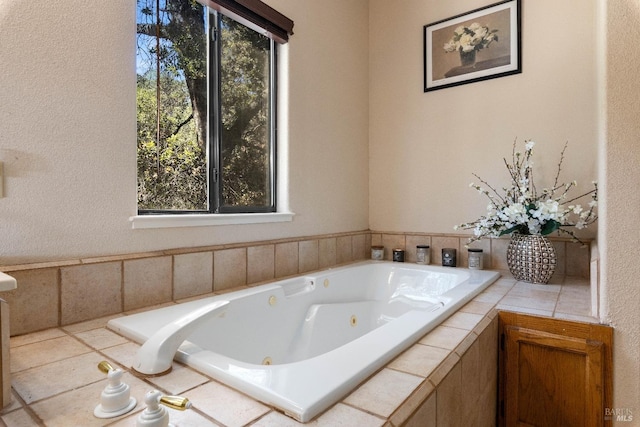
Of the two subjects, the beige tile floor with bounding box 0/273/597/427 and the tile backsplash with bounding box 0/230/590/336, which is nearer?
the beige tile floor with bounding box 0/273/597/427

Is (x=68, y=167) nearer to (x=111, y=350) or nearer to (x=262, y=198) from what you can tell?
(x=111, y=350)

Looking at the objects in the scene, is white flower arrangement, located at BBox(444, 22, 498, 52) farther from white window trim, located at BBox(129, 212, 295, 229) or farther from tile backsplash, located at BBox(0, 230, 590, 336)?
white window trim, located at BBox(129, 212, 295, 229)

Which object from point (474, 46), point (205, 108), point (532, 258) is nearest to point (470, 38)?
point (474, 46)

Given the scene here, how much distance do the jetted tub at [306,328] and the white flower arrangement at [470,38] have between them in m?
1.43

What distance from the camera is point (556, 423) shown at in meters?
1.25

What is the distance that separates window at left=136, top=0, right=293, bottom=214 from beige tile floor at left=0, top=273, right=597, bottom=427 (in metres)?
0.58

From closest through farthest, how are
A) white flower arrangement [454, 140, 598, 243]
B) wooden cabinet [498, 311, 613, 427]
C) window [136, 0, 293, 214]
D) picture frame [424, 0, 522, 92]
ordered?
wooden cabinet [498, 311, 613, 427] → window [136, 0, 293, 214] → white flower arrangement [454, 140, 598, 243] → picture frame [424, 0, 522, 92]

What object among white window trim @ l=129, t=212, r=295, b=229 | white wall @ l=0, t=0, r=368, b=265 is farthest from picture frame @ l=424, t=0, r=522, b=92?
white wall @ l=0, t=0, r=368, b=265

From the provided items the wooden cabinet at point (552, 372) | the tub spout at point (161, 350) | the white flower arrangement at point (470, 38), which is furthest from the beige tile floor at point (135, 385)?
the white flower arrangement at point (470, 38)

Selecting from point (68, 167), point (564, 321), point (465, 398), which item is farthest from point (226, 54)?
point (564, 321)

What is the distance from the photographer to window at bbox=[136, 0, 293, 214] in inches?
56.5

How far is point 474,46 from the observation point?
2.21 meters

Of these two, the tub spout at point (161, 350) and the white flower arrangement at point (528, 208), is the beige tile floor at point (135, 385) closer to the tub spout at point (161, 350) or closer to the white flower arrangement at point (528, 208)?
the tub spout at point (161, 350)

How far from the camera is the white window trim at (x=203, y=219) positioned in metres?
1.32
